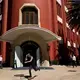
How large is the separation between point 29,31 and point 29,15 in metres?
3.02

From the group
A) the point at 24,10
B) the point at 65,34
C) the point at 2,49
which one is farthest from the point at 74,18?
the point at 65,34

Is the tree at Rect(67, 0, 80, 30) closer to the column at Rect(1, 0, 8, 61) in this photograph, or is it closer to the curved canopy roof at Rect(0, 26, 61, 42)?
the curved canopy roof at Rect(0, 26, 61, 42)

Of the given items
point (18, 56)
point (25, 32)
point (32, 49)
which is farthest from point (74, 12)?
point (18, 56)

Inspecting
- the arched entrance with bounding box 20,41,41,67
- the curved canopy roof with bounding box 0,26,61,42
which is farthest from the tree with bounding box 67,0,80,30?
the arched entrance with bounding box 20,41,41,67

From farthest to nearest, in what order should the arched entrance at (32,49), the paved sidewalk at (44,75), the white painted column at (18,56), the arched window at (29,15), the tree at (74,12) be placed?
the arched window at (29,15) < the arched entrance at (32,49) < the white painted column at (18,56) < the tree at (74,12) < the paved sidewalk at (44,75)

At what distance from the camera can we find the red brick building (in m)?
25.4

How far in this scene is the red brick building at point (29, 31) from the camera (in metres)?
25.4

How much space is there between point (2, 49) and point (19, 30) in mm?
5573

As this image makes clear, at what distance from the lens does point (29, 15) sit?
27609 millimetres

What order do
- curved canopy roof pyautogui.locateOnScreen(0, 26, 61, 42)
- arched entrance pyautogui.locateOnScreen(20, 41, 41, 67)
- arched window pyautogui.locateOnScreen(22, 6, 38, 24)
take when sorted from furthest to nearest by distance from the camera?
1. arched window pyautogui.locateOnScreen(22, 6, 38, 24)
2. arched entrance pyautogui.locateOnScreen(20, 41, 41, 67)
3. curved canopy roof pyautogui.locateOnScreen(0, 26, 61, 42)

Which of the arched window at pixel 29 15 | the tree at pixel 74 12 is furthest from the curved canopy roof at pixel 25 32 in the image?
the tree at pixel 74 12

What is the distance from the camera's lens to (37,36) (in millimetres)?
26391

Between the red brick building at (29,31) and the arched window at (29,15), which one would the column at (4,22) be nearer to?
the red brick building at (29,31)

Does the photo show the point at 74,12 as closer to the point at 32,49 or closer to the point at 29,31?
the point at 29,31
